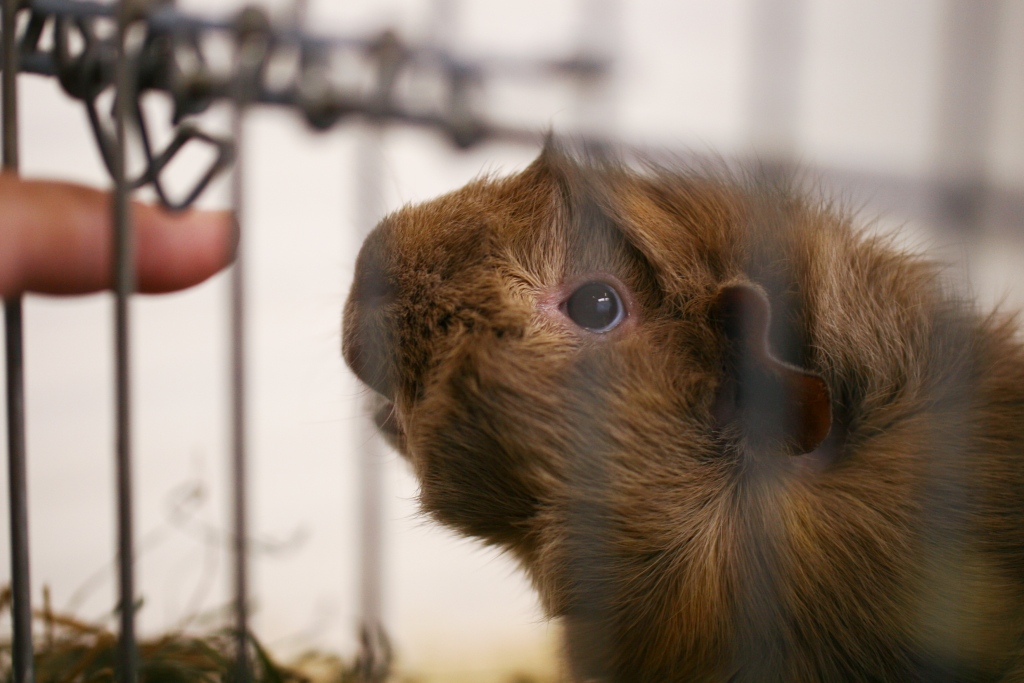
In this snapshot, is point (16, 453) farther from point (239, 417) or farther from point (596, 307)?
point (596, 307)

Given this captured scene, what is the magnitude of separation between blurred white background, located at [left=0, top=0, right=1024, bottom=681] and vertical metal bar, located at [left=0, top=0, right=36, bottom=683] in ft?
1.02

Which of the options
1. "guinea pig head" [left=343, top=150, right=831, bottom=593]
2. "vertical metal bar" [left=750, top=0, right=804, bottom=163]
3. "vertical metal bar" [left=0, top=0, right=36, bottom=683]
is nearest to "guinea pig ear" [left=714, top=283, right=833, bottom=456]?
"guinea pig head" [left=343, top=150, right=831, bottom=593]

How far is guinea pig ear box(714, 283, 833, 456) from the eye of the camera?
0.59m

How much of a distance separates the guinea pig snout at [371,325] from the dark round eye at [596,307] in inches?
6.1

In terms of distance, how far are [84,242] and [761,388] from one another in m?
0.60

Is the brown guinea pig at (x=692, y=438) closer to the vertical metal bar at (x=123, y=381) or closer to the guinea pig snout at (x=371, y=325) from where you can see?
the guinea pig snout at (x=371, y=325)

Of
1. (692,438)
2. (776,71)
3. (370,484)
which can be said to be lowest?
(370,484)

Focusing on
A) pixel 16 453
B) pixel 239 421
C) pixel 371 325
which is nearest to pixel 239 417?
pixel 239 421

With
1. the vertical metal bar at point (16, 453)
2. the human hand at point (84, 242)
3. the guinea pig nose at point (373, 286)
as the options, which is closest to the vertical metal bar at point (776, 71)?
the guinea pig nose at point (373, 286)

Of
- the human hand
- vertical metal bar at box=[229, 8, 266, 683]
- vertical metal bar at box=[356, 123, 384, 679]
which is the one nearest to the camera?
vertical metal bar at box=[229, 8, 266, 683]

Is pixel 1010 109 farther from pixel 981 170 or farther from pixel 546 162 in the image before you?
pixel 546 162

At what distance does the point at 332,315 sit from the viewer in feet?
3.59

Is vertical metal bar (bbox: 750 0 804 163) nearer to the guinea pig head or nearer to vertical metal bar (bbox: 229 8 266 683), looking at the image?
the guinea pig head

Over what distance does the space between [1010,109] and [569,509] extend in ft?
2.24
